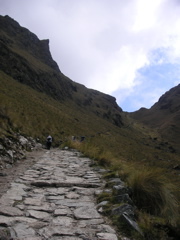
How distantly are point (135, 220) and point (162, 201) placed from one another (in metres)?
0.95

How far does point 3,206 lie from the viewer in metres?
3.73

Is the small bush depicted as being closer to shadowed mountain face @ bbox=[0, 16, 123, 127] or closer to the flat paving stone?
the flat paving stone

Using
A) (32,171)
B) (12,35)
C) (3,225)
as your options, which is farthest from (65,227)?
(12,35)

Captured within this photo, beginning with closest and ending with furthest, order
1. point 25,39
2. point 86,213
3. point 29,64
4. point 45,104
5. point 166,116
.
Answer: point 86,213
point 45,104
point 29,64
point 25,39
point 166,116

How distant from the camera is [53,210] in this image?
3.86 metres

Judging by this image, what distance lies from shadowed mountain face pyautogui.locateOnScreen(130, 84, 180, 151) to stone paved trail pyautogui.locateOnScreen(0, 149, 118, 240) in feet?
324

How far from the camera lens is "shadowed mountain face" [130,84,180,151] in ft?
357

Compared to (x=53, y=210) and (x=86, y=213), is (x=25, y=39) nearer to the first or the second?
(x=53, y=210)

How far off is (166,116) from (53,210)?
151 m

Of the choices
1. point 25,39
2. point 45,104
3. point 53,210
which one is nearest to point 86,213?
point 53,210

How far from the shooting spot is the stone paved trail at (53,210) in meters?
2.99

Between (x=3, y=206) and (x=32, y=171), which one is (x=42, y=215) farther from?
(x=32, y=171)

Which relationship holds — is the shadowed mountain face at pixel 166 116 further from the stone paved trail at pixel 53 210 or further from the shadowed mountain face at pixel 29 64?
the stone paved trail at pixel 53 210

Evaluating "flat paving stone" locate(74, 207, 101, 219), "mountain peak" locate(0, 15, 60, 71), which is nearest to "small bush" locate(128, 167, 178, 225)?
"flat paving stone" locate(74, 207, 101, 219)
